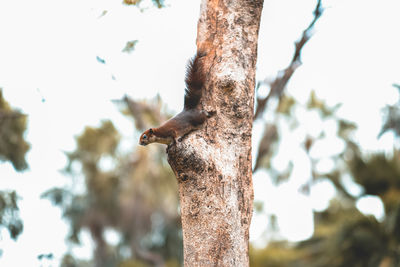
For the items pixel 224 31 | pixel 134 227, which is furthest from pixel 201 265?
pixel 134 227

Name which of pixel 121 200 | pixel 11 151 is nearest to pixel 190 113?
pixel 11 151

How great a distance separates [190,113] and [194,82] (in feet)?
0.62

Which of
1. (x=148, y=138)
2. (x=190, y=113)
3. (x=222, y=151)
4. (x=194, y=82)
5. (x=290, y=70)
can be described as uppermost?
(x=290, y=70)

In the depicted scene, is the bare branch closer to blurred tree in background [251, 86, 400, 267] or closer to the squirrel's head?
the squirrel's head

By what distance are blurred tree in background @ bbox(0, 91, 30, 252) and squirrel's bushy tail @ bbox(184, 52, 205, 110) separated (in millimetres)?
2774

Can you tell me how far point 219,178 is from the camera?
80.2 inches

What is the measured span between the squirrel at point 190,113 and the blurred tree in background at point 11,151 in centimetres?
255

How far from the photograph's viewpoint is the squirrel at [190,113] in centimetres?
214

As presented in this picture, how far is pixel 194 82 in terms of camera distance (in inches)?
90.0

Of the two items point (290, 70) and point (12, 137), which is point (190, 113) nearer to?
point (290, 70)

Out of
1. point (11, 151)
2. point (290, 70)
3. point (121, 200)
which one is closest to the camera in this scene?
point (290, 70)

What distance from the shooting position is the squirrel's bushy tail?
2.26m

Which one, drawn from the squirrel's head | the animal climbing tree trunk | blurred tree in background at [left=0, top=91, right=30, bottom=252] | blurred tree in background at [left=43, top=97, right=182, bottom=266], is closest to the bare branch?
the animal climbing tree trunk

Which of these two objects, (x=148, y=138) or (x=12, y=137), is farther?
(x=12, y=137)
